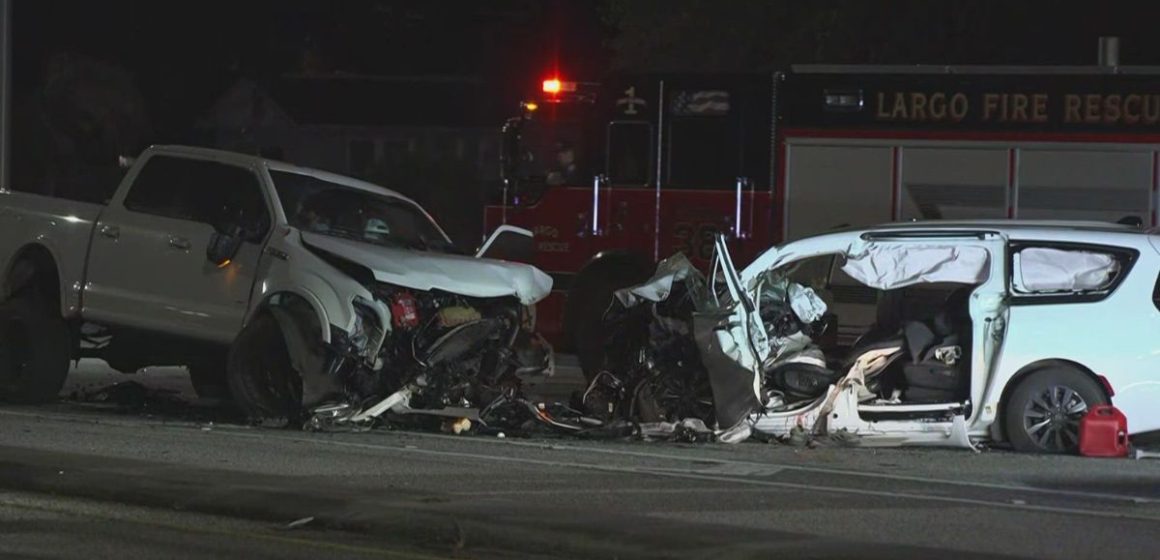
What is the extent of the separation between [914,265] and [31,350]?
21.3 ft

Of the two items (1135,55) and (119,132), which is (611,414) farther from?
(119,132)

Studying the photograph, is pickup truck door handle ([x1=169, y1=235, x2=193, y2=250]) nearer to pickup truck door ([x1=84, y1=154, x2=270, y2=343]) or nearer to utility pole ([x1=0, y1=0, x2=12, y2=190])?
pickup truck door ([x1=84, y1=154, x2=270, y2=343])

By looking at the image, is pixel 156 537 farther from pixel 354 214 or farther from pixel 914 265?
pixel 914 265

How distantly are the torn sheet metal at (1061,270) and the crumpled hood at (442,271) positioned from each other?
3.25 metres

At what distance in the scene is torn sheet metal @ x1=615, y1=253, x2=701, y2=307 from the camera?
11242 mm

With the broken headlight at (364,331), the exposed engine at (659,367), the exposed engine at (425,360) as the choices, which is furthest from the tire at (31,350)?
the exposed engine at (659,367)

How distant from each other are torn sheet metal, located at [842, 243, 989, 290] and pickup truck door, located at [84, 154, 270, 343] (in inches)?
163

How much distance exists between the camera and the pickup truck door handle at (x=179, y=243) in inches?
475

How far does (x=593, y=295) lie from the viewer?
17.2 m

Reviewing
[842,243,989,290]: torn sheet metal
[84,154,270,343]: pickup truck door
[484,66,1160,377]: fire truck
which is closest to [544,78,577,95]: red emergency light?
[484,66,1160,377]: fire truck

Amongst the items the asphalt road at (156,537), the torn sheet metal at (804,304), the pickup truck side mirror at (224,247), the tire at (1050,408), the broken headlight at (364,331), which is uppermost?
the pickup truck side mirror at (224,247)

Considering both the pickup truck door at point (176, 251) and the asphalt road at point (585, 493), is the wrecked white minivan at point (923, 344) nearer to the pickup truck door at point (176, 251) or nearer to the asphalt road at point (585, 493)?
the asphalt road at point (585, 493)

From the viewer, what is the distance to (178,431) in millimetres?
11492

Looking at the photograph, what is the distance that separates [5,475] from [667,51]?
22060 mm
